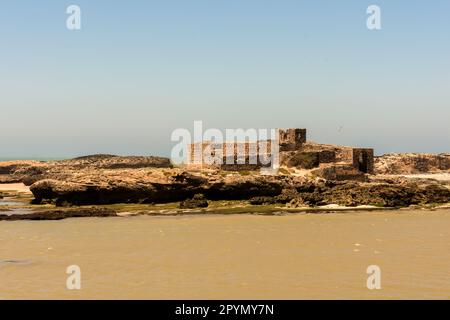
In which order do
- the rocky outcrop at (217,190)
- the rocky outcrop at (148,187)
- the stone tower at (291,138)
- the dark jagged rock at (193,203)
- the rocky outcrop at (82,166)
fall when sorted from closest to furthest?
the dark jagged rock at (193,203) → the rocky outcrop at (217,190) → the rocky outcrop at (148,187) → the stone tower at (291,138) → the rocky outcrop at (82,166)

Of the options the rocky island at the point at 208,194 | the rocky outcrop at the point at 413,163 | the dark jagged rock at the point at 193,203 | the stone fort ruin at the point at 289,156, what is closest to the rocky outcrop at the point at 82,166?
the stone fort ruin at the point at 289,156

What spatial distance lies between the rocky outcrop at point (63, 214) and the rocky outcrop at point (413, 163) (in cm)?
6319

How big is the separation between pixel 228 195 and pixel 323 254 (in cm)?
2338

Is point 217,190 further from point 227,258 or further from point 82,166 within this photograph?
point 82,166

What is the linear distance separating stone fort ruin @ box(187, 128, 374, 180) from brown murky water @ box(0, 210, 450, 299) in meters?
19.4

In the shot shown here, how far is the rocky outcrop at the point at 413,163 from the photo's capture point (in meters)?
93.2

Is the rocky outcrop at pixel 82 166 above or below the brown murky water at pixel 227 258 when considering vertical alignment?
below

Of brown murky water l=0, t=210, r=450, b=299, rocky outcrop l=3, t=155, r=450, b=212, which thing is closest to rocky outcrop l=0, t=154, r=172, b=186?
rocky outcrop l=3, t=155, r=450, b=212

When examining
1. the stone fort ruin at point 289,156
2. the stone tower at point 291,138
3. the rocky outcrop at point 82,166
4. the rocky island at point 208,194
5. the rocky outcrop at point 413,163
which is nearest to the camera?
the rocky island at point 208,194

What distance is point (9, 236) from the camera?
1025 inches

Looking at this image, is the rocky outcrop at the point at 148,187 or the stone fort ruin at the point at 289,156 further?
the stone fort ruin at the point at 289,156

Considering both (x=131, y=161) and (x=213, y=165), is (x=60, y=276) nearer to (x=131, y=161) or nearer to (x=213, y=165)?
(x=213, y=165)

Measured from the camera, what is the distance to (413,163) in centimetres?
9788

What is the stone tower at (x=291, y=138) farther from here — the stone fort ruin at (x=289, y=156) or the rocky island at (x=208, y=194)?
the rocky island at (x=208, y=194)
